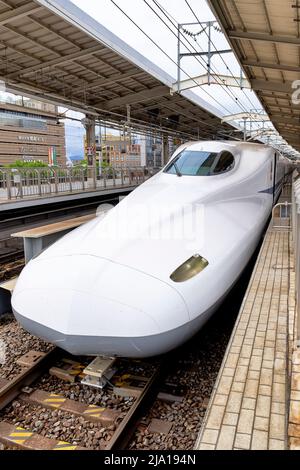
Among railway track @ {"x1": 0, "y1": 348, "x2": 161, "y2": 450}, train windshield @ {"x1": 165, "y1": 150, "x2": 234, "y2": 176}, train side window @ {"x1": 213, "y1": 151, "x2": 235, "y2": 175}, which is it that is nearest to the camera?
railway track @ {"x1": 0, "y1": 348, "x2": 161, "y2": 450}

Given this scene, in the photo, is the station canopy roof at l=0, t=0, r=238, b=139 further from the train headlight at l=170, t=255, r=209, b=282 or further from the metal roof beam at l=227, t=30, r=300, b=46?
the train headlight at l=170, t=255, r=209, b=282

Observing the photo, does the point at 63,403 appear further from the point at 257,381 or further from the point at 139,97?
the point at 139,97

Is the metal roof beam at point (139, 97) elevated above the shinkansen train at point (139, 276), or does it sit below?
above

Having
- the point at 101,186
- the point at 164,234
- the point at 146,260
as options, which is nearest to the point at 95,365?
the point at 146,260

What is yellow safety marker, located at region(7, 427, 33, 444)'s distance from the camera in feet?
13.9

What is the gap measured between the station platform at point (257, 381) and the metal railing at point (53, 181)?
961 centimetres

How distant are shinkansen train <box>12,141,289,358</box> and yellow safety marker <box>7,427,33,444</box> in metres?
0.98

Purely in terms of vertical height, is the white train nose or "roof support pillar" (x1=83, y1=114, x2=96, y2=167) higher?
"roof support pillar" (x1=83, y1=114, x2=96, y2=167)

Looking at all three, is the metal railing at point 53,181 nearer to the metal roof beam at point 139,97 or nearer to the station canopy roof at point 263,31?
the metal roof beam at point 139,97

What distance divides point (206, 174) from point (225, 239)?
193 cm

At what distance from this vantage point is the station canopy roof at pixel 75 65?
11.8m

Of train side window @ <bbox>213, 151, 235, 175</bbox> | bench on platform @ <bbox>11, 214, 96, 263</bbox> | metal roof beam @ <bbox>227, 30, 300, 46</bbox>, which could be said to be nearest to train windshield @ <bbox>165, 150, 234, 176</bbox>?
train side window @ <bbox>213, 151, 235, 175</bbox>

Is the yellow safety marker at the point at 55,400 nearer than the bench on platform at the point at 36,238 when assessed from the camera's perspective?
Yes

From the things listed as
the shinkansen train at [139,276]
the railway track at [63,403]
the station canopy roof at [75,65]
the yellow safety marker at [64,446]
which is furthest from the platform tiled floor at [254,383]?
the station canopy roof at [75,65]
